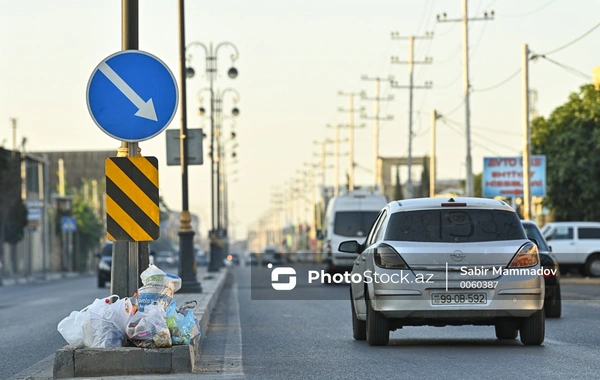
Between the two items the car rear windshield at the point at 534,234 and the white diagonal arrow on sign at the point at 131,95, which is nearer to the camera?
the white diagonal arrow on sign at the point at 131,95

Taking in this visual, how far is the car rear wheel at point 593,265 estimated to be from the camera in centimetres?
4441

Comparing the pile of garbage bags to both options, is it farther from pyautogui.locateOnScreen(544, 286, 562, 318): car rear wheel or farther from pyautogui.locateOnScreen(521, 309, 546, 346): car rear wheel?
pyautogui.locateOnScreen(544, 286, 562, 318): car rear wheel

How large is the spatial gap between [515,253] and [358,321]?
92.3 inches

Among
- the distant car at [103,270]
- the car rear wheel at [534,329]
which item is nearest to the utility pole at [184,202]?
the distant car at [103,270]

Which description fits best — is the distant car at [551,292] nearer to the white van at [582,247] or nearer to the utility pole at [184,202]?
Result: the utility pole at [184,202]

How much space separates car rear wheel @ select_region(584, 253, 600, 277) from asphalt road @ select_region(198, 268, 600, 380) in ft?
83.2

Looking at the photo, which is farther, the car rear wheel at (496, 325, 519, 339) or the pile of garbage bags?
the car rear wheel at (496, 325, 519, 339)

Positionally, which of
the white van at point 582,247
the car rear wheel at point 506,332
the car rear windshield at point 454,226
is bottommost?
the white van at point 582,247

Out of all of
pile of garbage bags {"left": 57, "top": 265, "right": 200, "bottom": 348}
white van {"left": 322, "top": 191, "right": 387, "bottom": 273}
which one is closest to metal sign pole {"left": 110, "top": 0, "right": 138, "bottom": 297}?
pile of garbage bags {"left": 57, "top": 265, "right": 200, "bottom": 348}

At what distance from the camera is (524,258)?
43.3 ft

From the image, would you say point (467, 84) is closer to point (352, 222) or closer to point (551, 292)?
point (352, 222)

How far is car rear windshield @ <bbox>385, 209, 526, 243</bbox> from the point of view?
13375 mm

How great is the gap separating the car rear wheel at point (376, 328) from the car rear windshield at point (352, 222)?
2602 centimetres

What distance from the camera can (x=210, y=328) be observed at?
1773 cm
